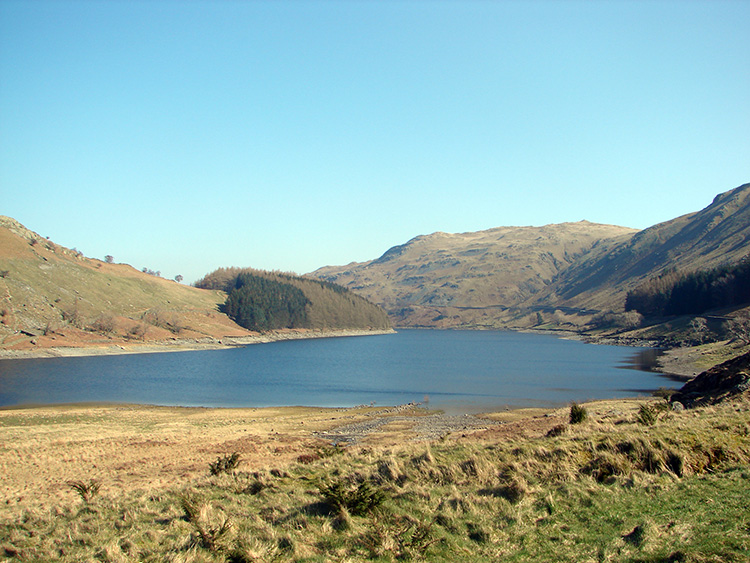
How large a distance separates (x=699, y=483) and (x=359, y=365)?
83259mm

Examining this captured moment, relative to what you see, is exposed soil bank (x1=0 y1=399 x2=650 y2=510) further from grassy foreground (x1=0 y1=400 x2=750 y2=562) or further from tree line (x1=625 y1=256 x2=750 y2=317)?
tree line (x1=625 y1=256 x2=750 y2=317)

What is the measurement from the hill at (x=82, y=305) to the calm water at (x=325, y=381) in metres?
13.4

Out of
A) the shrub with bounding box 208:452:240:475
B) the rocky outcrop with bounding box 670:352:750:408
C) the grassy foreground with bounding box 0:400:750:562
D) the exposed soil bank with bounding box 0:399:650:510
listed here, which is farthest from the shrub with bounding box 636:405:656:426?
the shrub with bounding box 208:452:240:475

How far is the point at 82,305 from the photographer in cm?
11750

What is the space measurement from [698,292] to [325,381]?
340ft

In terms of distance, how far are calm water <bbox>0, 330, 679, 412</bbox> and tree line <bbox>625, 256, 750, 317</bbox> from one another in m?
34.0

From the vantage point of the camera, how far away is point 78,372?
73.2m

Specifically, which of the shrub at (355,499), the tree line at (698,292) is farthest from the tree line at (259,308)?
the shrub at (355,499)

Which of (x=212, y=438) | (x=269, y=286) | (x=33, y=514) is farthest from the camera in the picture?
(x=269, y=286)

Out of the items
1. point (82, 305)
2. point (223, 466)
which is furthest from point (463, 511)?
point (82, 305)

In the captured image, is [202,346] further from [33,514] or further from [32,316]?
[33,514]

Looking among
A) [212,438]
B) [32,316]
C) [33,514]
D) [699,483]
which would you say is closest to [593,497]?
[699,483]

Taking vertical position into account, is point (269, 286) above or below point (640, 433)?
above

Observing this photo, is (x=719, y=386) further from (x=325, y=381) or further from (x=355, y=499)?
(x=325, y=381)
